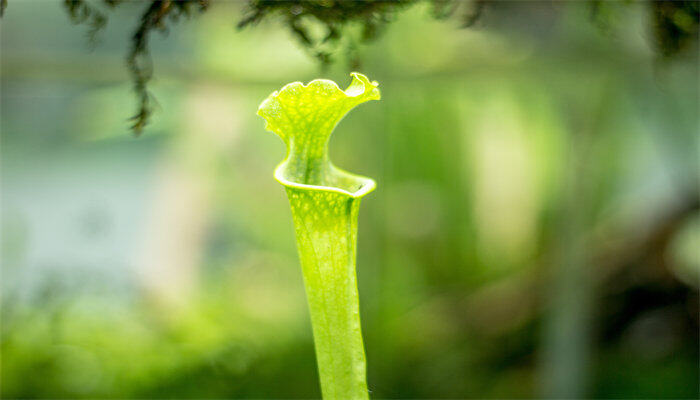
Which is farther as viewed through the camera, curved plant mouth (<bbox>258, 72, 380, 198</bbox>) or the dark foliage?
the dark foliage

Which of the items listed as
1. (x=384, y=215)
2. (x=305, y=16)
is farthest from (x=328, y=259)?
(x=384, y=215)

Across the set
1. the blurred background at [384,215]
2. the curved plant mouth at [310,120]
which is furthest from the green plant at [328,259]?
the blurred background at [384,215]

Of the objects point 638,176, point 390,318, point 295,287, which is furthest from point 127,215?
point 638,176

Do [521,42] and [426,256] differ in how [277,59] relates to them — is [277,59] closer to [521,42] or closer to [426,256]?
[521,42]

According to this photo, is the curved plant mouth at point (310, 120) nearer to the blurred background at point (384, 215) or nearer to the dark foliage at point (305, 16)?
the dark foliage at point (305, 16)

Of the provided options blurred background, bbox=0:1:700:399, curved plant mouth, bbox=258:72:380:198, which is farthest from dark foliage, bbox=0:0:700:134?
blurred background, bbox=0:1:700:399

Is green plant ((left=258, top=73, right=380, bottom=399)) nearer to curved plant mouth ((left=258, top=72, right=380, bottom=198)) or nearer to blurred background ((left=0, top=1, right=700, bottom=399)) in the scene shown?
curved plant mouth ((left=258, top=72, right=380, bottom=198))
